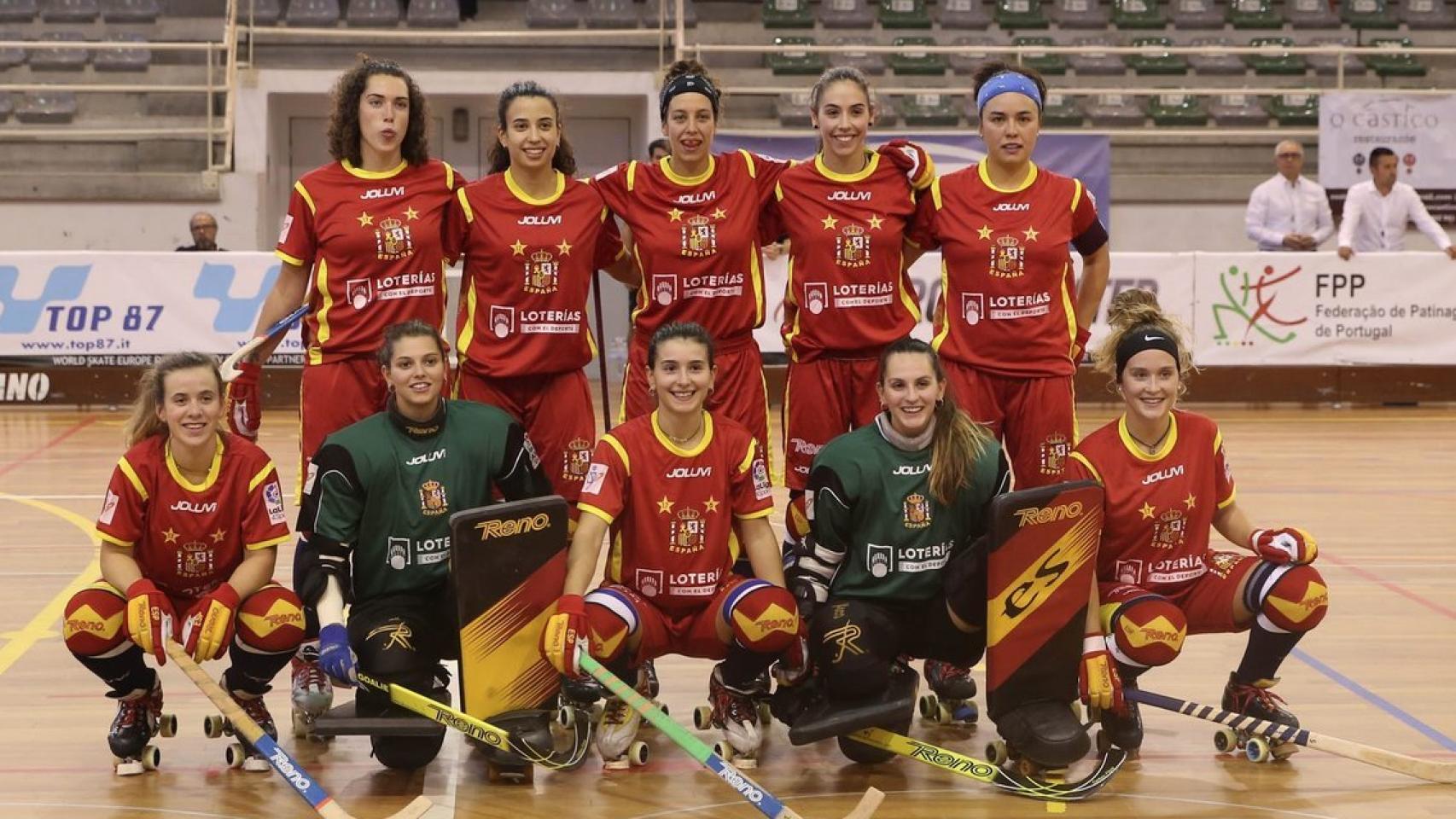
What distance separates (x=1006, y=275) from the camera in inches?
195

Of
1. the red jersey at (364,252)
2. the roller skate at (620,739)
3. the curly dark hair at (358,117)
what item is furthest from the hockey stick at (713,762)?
the curly dark hair at (358,117)

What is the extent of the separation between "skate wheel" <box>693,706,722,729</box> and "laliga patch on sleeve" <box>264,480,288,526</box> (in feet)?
3.94

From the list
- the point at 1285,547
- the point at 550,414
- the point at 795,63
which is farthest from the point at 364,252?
the point at 795,63

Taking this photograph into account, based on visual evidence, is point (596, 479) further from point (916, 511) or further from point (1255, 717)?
point (1255, 717)

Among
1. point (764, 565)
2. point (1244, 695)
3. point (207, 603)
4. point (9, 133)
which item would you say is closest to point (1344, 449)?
point (1244, 695)

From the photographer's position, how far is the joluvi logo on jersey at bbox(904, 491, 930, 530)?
14.2 ft

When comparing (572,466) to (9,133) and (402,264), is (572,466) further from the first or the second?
(9,133)

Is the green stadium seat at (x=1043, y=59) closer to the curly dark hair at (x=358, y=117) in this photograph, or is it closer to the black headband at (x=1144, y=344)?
the curly dark hair at (x=358, y=117)

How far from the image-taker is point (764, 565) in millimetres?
4387

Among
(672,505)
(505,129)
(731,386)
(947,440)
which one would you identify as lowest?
(672,505)

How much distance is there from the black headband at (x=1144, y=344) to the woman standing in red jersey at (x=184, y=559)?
2.20m

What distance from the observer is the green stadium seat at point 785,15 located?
1600 centimetres

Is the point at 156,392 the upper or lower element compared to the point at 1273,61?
lower

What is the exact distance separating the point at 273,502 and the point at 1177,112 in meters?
12.8
